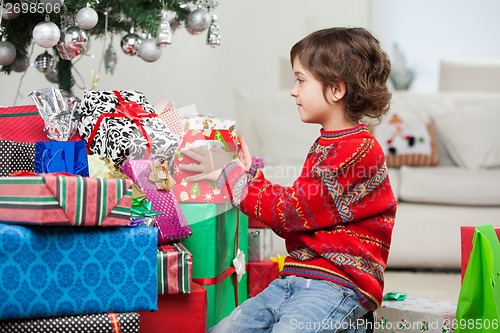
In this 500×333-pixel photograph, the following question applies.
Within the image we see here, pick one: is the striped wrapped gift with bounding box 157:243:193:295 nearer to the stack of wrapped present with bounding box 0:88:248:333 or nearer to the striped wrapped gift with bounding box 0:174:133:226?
the stack of wrapped present with bounding box 0:88:248:333

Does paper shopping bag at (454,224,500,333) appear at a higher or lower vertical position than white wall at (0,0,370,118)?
lower

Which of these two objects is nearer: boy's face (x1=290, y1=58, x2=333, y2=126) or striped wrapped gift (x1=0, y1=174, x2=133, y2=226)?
striped wrapped gift (x1=0, y1=174, x2=133, y2=226)

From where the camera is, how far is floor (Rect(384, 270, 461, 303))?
2.65 m

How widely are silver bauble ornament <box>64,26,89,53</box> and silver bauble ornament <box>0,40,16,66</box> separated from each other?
0.16 meters

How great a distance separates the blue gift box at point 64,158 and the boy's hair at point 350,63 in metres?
0.50

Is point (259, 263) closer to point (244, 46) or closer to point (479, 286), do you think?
point (479, 286)

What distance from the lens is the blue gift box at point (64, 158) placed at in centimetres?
152

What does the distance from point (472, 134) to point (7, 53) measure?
87.2 inches

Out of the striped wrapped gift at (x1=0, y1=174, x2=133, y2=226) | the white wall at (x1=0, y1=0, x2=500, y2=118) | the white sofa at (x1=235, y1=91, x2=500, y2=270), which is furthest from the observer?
the white wall at (x1=0, y1=0, x2=500, y2=118)

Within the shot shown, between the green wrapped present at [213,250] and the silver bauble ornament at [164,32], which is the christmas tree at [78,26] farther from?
the green wrapped present at [213,250]

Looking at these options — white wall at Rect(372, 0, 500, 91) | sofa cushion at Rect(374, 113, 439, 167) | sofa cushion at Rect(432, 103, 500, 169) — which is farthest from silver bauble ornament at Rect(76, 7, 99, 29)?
white wall at Rect(372, 0, 500, 91)

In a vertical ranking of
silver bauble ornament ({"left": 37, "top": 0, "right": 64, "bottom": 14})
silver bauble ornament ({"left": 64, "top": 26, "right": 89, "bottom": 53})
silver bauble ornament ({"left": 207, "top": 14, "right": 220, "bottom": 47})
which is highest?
silver bauble ornament ({"left": 37, "top": 0, "right": 64, "bottom": 14})

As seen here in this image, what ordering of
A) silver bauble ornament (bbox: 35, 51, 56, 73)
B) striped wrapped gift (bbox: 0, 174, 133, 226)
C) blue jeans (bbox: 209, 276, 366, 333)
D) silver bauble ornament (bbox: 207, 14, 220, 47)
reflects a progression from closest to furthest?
striped wrapped gift (bbox: 0, 174, 133, 226) → blue jeans (bbox: 209, 276, 366, 333) → silver bauble ornament (bbox: 35, 51, 56, 73) → silver bauble ornament (bbox: 207, 14, 220, 47)

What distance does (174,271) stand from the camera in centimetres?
152
